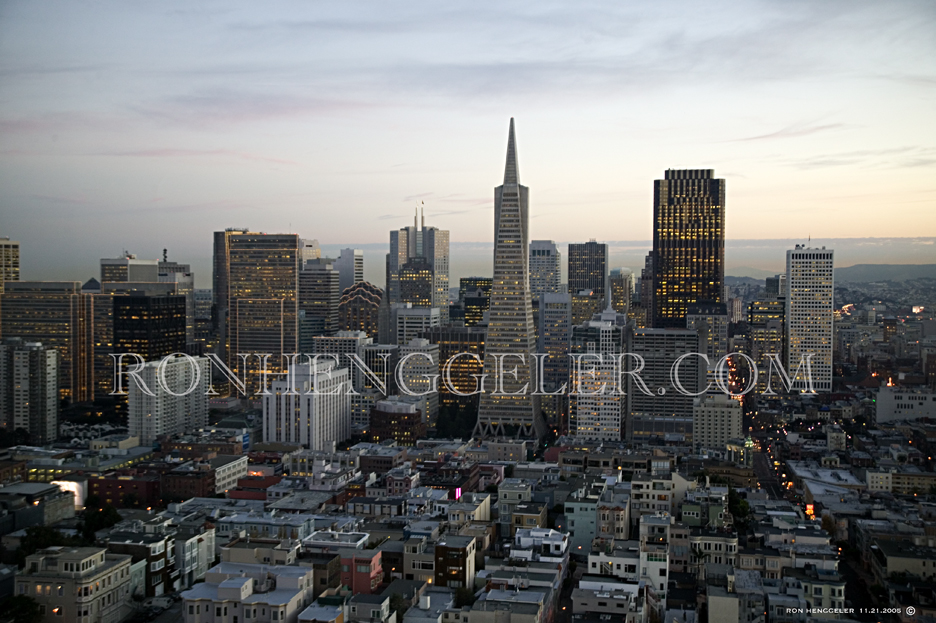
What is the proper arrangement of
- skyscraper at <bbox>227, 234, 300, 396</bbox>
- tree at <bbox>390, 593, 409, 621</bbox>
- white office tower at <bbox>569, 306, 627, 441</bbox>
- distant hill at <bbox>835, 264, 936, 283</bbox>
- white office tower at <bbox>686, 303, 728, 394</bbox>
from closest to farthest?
tree at <bbox>390, 593, 409, 621</bbox>
distant hill at <bbox>835, 264, 936, 283</bbox>
white office tower at <bbox>569, 306, 627, 441</bbox>
white office tower at <bbox>686, 303, 728, 394</bbox>
skyscraper at <bbox>227, 234, 300, 396</bbox>

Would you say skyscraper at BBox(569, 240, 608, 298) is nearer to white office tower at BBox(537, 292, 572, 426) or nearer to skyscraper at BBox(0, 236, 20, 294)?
white office tower at BBox(537, 292, 572, 426)

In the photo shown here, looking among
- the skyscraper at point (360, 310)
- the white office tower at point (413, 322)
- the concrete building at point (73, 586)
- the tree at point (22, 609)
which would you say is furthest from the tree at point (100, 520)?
the skyscraper at point (360, 310)

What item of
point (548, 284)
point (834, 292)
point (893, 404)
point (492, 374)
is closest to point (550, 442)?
point (492, 374)

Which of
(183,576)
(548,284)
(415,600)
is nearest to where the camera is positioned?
(415,600)

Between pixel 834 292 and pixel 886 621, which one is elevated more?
pixel 834 292

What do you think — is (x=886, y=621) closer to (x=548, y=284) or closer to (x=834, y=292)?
(x=834, y=292)

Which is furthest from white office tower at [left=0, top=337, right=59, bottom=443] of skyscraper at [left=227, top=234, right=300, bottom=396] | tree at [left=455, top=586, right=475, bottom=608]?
tree at [left=455, top=586, right=475, bottom=608]

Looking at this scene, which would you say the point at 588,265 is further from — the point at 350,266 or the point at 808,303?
the point at 808,303
